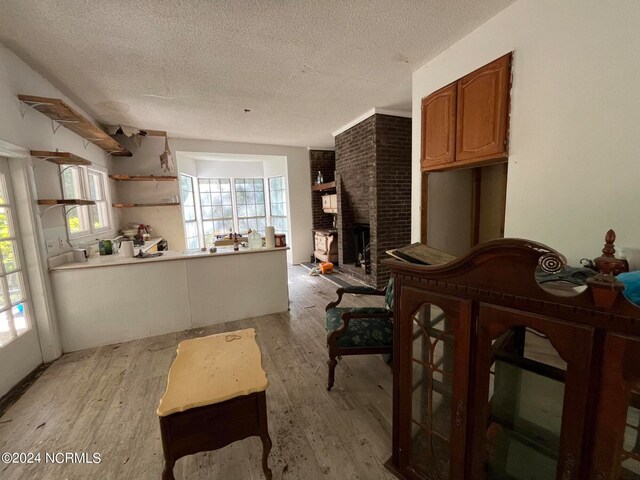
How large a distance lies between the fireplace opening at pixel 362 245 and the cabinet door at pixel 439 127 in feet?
6.83

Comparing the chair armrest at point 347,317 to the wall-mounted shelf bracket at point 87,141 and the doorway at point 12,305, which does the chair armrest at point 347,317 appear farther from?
the wall-mounted shelf bracket at point 87,141

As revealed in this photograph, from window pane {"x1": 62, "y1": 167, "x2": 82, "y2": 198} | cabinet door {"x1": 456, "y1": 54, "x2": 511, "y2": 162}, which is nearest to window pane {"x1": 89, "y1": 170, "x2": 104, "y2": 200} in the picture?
window pane {"x1": 62, "y1": 167, "x2": 82, "y2": 198}

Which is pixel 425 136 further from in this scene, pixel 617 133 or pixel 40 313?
pixel 40 313

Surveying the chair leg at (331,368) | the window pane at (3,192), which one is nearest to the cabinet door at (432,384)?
the chair leg at (331,368)

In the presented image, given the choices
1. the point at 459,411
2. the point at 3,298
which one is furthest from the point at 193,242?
the point at 459,411

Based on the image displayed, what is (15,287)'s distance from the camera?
2178 mm

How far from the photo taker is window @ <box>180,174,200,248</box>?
221 inches

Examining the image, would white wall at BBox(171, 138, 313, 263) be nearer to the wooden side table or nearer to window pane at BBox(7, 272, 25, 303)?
window pane at BBox(7, 272, 25, 303)

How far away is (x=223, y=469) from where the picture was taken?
141cm

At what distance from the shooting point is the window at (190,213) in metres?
5.61

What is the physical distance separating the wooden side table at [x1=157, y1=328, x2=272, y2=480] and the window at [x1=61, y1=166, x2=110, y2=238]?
288cm

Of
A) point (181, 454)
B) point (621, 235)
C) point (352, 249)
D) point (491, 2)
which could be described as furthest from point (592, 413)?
point (352, 249)

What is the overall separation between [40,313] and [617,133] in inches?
179

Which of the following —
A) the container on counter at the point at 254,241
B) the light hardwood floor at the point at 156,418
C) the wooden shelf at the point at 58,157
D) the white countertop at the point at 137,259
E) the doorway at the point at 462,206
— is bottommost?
the light hardwood floor at the point at 156,418
